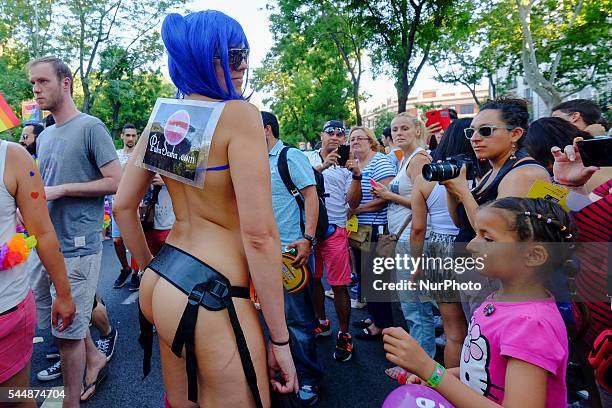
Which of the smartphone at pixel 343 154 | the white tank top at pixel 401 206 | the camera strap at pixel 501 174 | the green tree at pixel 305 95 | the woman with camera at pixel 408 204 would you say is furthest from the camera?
the green tree at pixel 305 95

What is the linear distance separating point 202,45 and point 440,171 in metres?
1.29

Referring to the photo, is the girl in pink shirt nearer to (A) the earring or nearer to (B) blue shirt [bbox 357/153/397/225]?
(A) the earring

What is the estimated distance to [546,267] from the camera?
1463 millimetres

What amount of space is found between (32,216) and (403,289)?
238 cm

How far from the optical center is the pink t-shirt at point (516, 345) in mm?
1235

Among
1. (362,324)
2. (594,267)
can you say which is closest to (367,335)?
(362,324)

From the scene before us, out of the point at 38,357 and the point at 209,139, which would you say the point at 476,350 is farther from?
the point at 38,357

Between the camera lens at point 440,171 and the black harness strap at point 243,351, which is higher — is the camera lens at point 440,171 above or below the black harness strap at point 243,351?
above

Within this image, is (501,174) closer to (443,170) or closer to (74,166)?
(443,170)

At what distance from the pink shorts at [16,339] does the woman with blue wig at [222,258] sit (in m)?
0.76

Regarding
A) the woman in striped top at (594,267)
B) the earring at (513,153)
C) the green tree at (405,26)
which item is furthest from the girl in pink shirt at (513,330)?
the green tree at (405,26)

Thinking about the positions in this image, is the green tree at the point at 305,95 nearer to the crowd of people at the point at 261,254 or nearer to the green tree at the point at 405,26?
the green tree at the point at 405,26

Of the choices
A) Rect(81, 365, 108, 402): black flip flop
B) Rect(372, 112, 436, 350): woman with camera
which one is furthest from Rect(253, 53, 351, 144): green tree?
Rect(81, 365, 108, 402): black flip flop

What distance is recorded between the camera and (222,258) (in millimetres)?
1356
